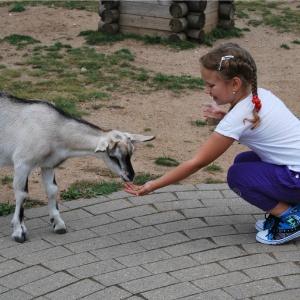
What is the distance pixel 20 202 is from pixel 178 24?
23.5 ft

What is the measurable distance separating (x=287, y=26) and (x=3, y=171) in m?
8.79

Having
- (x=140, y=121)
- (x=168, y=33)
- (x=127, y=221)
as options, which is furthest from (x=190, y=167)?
(x=168, y=33)

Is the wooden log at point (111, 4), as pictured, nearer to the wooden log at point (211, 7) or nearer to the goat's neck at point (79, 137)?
the wooden log at point (211, 7)

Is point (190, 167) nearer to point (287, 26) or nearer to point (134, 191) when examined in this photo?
point (134, 191)

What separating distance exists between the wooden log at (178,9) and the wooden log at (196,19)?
17 cm

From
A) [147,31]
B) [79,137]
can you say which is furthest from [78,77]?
[79,137]

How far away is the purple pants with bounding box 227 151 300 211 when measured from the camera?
521 cm

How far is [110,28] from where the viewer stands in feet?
41.2

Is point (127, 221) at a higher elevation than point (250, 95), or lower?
lower

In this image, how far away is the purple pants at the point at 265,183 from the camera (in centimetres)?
521

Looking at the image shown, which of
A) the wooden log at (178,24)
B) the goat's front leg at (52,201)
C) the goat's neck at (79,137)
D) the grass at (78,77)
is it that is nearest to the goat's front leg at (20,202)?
the goat's front leg at (52,201)

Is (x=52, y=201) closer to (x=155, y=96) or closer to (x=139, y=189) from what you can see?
(x=139, y=189)

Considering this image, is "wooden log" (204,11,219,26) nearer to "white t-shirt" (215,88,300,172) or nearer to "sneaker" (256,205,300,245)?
"white t-shirt" (215,88,300,172)

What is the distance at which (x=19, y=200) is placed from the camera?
17.7 feet
